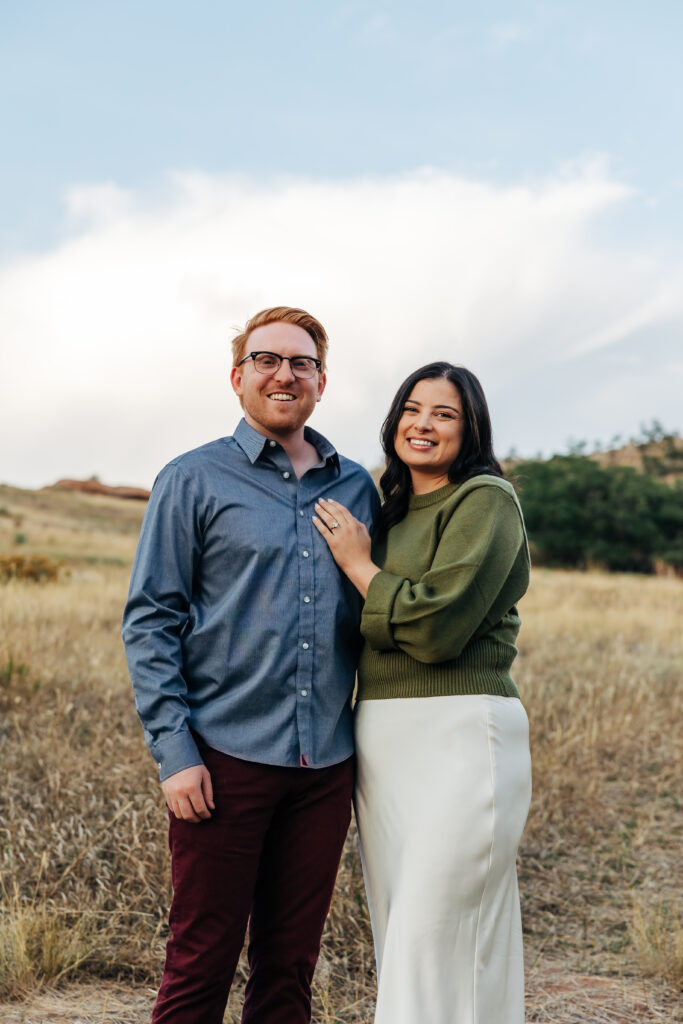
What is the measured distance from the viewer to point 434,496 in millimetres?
2615

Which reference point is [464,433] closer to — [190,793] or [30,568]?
[190,793]

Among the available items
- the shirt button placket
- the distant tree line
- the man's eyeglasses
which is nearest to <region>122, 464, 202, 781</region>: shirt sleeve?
the shirt button placket

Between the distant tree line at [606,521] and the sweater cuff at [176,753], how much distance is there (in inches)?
1220

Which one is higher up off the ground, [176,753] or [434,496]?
[434,496]

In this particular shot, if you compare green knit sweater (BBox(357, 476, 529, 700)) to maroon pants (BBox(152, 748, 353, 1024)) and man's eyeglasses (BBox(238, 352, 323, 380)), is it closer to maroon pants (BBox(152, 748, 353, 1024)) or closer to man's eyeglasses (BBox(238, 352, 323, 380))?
maroon pants (BBox(152, 748, 353, 1024))

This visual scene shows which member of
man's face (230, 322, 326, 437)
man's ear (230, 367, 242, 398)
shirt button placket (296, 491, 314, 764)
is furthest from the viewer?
man's ear (230, 367, 242, 398)

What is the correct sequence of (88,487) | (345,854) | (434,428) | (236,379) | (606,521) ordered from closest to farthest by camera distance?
(434,428)
(236,379)
(345,854)
(606,521)
(88,487)

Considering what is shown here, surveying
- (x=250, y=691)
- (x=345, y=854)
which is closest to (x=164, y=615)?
(x=250, y=691)

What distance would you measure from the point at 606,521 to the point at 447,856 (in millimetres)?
32481

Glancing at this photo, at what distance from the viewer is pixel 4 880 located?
3.78 m

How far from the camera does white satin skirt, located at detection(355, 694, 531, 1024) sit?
7.53 ft

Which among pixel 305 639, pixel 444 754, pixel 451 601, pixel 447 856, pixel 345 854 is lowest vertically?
pixel 345 854

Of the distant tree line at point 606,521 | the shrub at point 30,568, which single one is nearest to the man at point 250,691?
the shrub at point 30,568

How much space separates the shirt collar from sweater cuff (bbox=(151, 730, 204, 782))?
0.80m
